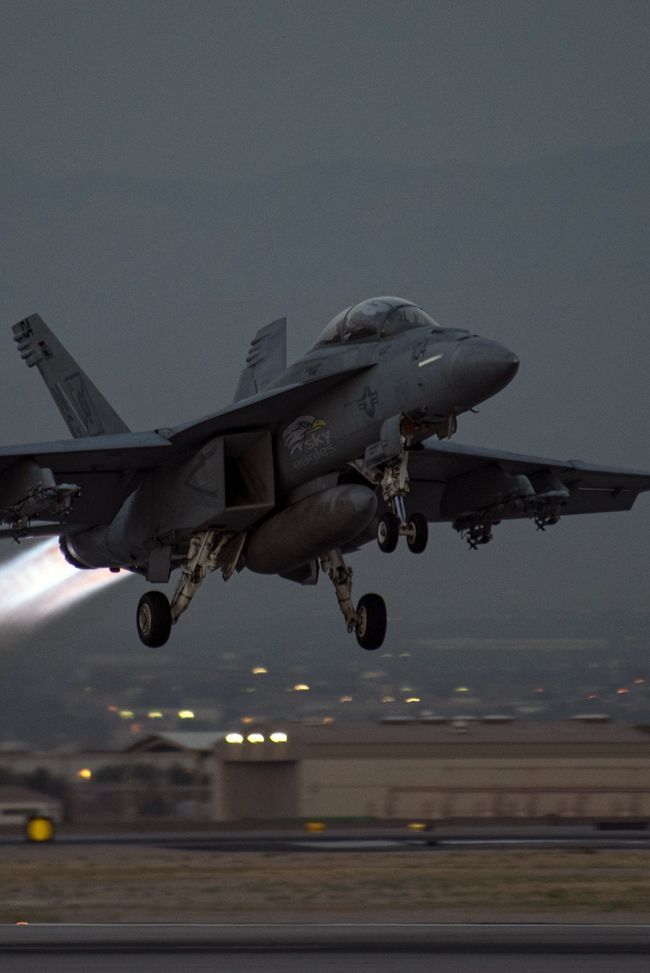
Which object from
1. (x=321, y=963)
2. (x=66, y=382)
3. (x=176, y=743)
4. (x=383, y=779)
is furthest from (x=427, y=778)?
(x=321, y=963)

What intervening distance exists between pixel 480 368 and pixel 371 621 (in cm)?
523

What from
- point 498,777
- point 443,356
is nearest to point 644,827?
point 498,777

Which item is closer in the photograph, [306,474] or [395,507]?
[395,507]

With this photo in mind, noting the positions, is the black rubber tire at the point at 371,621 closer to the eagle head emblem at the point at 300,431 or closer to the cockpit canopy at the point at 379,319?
the eagle head emblem at the point at 300,431

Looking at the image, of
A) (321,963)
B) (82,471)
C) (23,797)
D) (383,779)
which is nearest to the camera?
(321,963)

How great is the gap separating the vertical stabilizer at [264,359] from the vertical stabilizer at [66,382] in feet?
9.31

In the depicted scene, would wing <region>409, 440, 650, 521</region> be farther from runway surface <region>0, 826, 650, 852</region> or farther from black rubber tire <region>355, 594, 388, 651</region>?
runway surface <region>0, 826, 650, 852</region>

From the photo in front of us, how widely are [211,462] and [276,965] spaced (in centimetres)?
831

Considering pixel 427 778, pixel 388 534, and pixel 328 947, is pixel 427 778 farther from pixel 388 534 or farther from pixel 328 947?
pixel 328 947

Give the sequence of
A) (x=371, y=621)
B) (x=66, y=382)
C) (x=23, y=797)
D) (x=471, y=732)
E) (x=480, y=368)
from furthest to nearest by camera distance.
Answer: (x=471, y=732), (x=23, y=797), (x=66, y=382), (x=371, y=621), (x=480, y=368)

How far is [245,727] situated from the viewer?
163ft

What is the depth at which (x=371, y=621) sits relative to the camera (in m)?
23.5

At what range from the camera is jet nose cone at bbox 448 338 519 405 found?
65.3 feet

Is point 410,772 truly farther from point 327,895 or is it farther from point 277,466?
point 277,466
